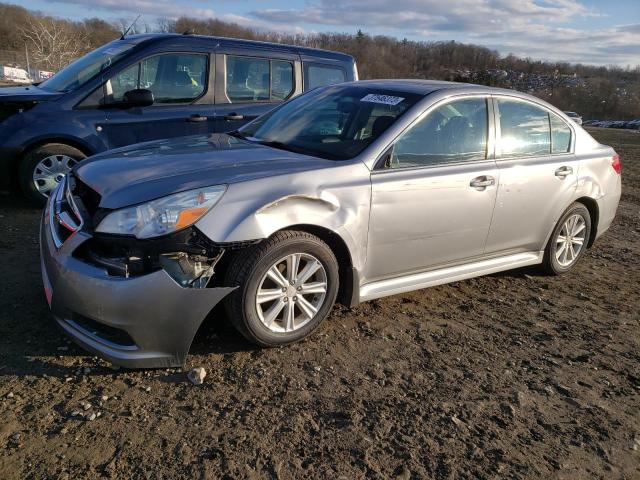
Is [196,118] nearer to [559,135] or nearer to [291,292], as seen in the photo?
[291,292]

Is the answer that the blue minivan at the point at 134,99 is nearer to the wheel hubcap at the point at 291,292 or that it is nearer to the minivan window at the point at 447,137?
the minivan window at the point at 447,137

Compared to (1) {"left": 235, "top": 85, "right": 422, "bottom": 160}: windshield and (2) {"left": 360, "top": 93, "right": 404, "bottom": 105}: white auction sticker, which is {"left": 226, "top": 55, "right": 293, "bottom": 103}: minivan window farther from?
(2) {"left": 360, "top": 93, "right": 404, "bottom": 105}: white auction sticker

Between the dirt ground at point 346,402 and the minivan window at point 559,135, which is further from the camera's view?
the minivan window at point 559,135

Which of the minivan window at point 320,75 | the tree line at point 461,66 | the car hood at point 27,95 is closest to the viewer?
the car hood at point 27,95

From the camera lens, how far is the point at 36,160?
18.5ft

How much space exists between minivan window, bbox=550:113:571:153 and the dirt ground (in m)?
1.55

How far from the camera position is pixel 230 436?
2516 millimetres

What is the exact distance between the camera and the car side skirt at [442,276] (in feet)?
12.0

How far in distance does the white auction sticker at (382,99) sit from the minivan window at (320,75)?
3.11 meters

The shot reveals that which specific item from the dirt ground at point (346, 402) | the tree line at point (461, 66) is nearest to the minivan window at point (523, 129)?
the dirt ground at point (346, 402)

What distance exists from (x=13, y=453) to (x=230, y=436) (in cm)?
91

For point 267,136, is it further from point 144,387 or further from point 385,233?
point 144,387

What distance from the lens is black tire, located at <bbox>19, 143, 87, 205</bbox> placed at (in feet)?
18.5

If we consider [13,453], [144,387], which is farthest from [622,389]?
[13,453]
